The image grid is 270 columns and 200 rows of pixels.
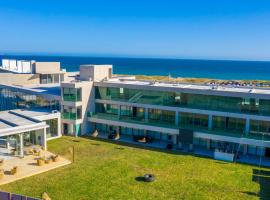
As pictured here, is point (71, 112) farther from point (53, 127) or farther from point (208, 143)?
point (208, 143)

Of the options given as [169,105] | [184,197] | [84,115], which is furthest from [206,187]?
[84,115]

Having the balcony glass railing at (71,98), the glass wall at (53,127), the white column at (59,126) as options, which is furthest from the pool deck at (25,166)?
the balcony glass railing at (71,98)

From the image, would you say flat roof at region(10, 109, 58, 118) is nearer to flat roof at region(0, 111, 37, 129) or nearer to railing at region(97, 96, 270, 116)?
flat roof at region(0, 111, 37, 129)

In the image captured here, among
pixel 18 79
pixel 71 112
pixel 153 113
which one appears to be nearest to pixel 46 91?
pixel 71 112

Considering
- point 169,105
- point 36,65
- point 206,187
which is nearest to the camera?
point 206,187

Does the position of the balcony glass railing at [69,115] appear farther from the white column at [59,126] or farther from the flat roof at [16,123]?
the flat roof at [16,123]

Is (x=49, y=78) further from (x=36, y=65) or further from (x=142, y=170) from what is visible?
(x=142, y=170)
